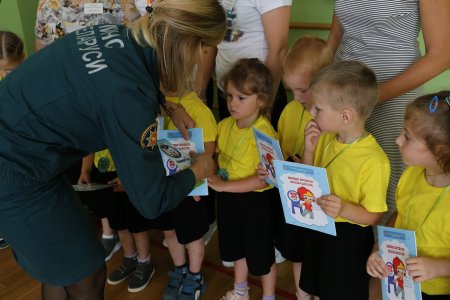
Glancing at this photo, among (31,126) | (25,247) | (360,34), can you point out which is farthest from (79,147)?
(360,34)

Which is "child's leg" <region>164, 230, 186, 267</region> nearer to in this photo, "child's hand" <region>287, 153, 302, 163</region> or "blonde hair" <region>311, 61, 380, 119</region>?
"child's hand" <region>287, 153, 302, 163</region>

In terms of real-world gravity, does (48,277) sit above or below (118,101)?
below

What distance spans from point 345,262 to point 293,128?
1.83 feet

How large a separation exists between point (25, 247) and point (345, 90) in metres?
1.13

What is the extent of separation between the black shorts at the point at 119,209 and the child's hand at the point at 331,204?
1069 mm

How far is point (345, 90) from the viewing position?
1319 millimetres

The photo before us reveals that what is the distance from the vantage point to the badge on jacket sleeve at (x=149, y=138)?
3.58 feet

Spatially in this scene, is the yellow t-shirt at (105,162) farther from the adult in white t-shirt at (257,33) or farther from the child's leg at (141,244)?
the adult in white t-shirt at (257,33)

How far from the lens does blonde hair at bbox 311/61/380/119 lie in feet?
4.32

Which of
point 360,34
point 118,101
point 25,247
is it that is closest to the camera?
point 118,101

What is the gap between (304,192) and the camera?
4.29ft

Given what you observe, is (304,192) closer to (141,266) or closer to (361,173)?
(361,173)

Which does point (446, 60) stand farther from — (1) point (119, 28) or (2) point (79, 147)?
(2) point (79, 147)

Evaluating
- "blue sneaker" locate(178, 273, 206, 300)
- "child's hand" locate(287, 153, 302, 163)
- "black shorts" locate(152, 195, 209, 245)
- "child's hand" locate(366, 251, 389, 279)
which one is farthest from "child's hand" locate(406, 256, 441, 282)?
"blue sneaker" locate(178, 273, 206, 300)
